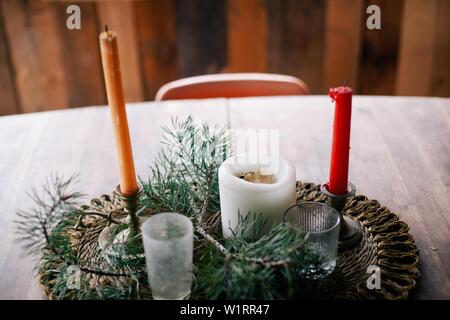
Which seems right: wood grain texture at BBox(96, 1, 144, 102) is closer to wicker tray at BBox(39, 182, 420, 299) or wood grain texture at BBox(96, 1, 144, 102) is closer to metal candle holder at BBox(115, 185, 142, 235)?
wicker tray at BBox(39, 182, 420, 299)

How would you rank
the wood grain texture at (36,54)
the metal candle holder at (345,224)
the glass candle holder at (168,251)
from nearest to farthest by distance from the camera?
the glass candle holder at (168,251), the metal candle holder at (345,224), the wood grain texture at (36,54)

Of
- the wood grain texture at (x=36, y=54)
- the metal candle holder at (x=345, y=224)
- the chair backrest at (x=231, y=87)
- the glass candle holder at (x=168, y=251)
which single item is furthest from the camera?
the wood grain texture at (x=36, y=54)

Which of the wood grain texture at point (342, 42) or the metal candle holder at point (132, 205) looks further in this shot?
the wood grain texture at point (342, 42)

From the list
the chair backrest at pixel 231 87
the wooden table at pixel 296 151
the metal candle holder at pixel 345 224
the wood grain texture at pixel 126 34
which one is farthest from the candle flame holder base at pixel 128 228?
the wood grain texture at pixel 126 34

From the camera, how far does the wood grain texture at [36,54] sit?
7.16 ft

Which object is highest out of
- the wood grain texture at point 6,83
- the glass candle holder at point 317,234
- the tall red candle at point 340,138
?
the tall red candle at point 340,138

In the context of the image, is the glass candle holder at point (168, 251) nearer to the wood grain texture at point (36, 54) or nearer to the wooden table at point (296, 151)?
the wooden table at point (296, 151)

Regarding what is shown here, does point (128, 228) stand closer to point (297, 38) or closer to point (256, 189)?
point (256, 189)

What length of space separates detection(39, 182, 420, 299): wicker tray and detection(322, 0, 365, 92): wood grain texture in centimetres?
149

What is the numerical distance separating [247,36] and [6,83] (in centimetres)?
98

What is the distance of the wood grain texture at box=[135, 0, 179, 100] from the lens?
89.0 inches

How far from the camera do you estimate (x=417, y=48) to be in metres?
2.27
